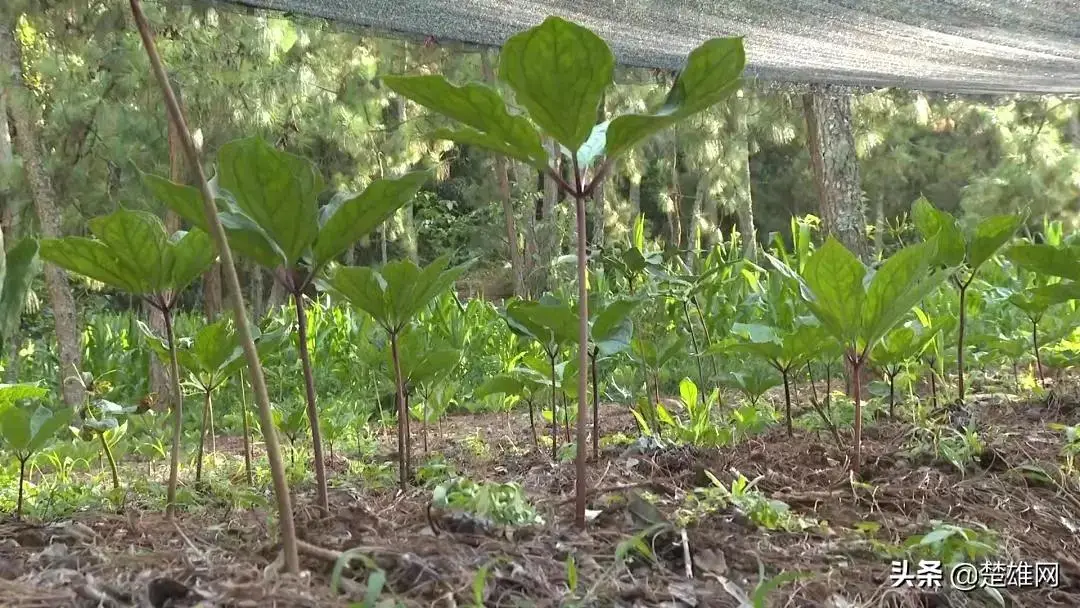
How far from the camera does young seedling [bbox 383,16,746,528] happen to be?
2.98 feet

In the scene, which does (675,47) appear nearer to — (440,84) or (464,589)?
(440,84)

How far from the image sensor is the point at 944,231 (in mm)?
1871

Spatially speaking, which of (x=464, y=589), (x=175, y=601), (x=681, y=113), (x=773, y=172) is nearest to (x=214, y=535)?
(x=175, y=601)

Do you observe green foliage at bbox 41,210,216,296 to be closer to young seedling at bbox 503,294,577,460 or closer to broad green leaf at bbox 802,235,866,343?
young seedling at bbox 503,294,577,460

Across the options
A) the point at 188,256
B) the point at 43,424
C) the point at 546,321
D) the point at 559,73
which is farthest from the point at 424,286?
the point at 43,424

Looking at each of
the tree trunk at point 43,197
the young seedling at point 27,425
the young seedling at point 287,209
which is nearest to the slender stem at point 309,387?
the young seedling at point 287,209

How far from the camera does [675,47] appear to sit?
296 cm

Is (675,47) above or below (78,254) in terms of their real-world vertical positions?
above

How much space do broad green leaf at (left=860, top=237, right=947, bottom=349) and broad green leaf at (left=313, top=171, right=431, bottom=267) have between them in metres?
0.75

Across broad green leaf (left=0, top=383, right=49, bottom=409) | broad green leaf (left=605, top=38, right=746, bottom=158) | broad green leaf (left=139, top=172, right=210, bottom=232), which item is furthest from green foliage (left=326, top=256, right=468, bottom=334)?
broad green leaf (left=0, top=383, right=49, bottom=409)

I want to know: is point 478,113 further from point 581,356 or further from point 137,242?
point 137,242

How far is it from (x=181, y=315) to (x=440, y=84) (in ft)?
20.9

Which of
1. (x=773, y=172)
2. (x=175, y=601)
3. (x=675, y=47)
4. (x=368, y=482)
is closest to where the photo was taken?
(x=175, y=601)

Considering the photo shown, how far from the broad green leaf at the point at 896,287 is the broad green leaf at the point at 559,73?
57 cm
